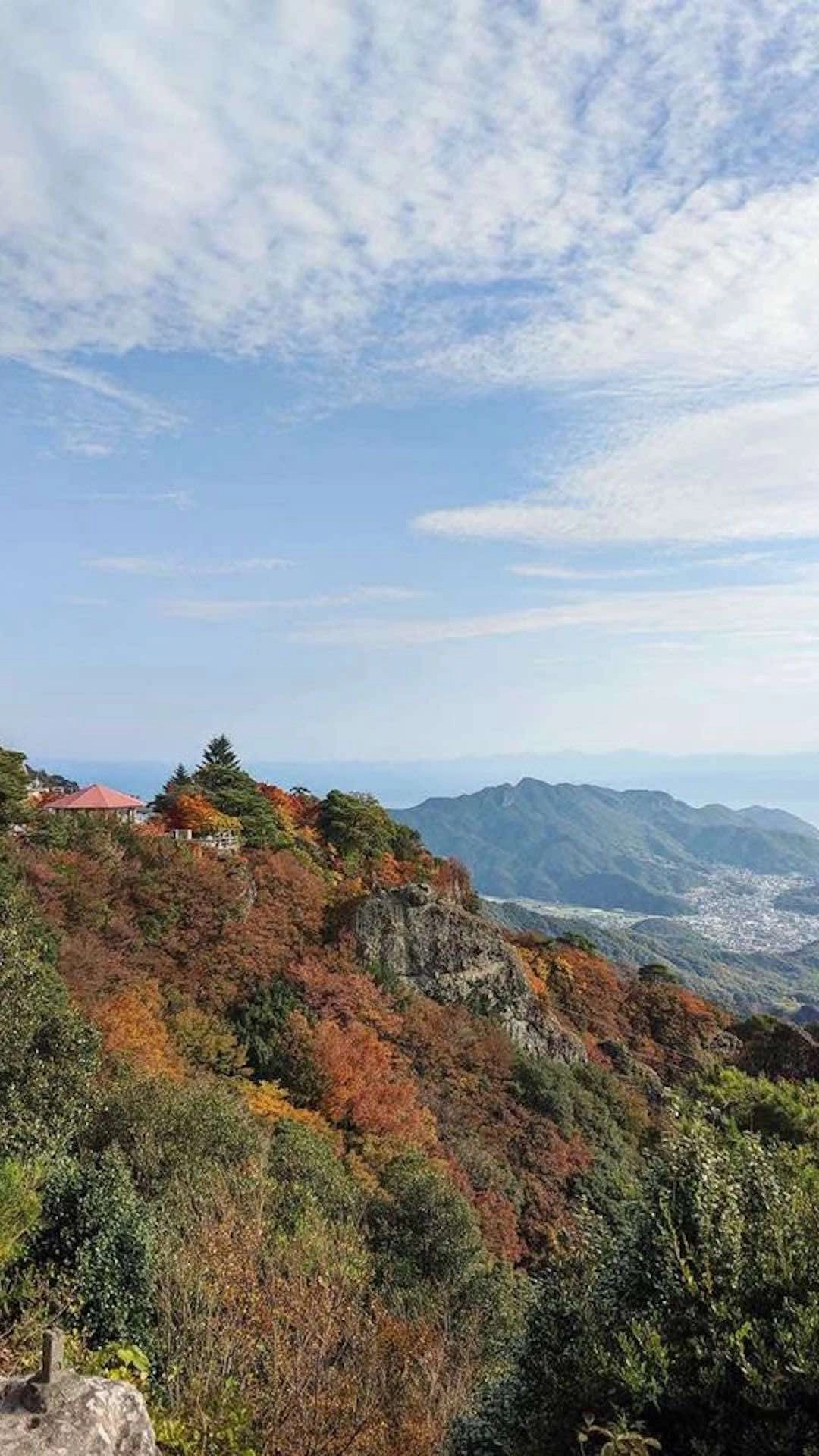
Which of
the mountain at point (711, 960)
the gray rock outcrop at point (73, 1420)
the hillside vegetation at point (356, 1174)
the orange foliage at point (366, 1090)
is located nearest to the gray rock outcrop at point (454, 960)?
the hillside vegetation at point (356, 1174)

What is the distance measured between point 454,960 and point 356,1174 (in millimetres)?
11416

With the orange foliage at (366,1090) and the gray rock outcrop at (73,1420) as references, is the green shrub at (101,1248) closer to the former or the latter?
the gray rock outcrop at (73,1420)

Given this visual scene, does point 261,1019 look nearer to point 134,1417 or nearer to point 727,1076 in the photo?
point 727,1076

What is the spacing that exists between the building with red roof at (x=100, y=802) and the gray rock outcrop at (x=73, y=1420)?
949 inches

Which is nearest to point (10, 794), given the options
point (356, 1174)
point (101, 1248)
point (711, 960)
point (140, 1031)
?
point (140, 1031)

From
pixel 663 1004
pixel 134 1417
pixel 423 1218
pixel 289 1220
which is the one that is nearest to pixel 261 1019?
pixel 423 1218

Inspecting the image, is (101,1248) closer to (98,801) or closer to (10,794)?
(10,794)

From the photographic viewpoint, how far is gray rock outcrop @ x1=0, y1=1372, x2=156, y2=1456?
4414mm

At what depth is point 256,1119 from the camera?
587 inches

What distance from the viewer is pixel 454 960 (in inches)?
1037

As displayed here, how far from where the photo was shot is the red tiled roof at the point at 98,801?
2898cm

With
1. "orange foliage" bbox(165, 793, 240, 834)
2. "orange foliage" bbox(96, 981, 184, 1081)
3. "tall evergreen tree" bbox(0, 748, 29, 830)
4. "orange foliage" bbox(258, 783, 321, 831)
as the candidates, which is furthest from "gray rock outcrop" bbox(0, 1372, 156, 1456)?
"orange foliage" bbox(258, 783, 321, 831)

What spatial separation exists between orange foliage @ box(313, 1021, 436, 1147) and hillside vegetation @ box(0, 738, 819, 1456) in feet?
0.27

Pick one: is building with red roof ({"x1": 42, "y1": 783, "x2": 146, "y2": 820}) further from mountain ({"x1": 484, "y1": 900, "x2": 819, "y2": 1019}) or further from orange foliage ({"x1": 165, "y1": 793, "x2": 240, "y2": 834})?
mountain ({"x1": 484, "y1": 900, "x2": 819, "y2": 1019})
